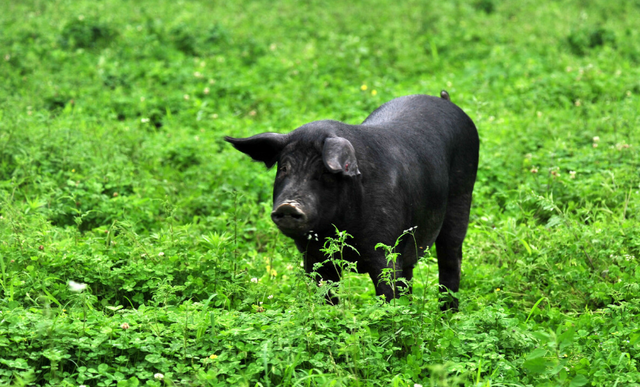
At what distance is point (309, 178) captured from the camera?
154 inches

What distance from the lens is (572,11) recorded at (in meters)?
13.1

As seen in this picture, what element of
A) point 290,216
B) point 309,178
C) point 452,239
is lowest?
point 452,239

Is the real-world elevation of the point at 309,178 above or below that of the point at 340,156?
below

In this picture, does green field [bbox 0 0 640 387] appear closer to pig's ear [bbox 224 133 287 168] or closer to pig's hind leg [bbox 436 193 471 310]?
pig's hind leg [bbox 436 193 471 310]

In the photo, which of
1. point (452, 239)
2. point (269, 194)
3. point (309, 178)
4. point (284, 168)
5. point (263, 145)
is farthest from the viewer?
point (269, 194)

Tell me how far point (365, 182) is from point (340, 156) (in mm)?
376

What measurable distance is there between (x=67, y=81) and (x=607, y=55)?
7953 mm

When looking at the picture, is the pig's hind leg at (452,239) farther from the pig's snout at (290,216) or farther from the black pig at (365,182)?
the pig's snout at (290,216)

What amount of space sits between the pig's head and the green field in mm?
383

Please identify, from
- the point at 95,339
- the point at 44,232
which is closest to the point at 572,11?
the point at 44,232

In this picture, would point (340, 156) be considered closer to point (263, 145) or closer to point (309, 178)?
point (309, 178)

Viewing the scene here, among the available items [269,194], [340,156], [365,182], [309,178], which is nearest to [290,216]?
[309,178]

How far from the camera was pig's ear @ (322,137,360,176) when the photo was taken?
146 inches

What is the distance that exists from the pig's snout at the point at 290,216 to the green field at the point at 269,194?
0.36 meters
